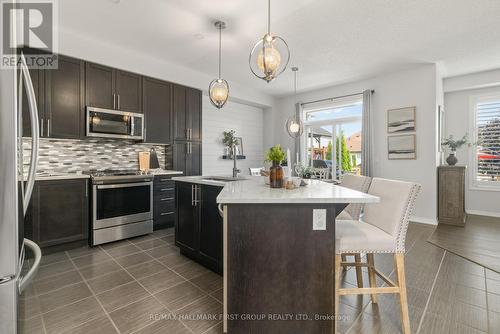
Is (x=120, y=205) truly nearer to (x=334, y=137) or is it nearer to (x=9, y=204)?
(x=9, y=204)

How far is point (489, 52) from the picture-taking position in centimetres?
388

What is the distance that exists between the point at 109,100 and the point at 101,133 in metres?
0.53

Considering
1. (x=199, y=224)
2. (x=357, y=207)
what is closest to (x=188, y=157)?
(x=199, y=224)

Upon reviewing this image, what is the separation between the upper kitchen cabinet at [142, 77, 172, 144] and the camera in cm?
412

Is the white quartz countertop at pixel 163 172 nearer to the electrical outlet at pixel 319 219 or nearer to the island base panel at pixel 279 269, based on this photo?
the island base panel at pixel 279 269

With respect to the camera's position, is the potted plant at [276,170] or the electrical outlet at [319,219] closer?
the electrical outlet at [319,219]

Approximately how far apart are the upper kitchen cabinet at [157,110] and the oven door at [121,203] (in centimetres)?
94

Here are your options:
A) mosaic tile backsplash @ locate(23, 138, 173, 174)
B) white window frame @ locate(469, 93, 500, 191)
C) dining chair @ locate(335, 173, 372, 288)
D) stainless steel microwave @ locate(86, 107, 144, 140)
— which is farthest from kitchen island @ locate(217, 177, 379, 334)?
white window frame @ locate(469, 93, 500, 191)

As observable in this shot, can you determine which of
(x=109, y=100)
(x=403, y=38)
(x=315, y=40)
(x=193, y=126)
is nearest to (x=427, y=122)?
(x=403, y=38)

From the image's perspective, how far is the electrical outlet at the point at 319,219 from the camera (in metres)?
1.47

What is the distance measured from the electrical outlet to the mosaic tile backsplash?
11.7ft

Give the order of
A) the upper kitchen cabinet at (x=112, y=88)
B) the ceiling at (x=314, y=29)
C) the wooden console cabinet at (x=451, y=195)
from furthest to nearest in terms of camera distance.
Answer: the wooden console cabinet at (x=451, y=195) < the upper kitchen cabinet at (x=112, y=88) < the ceiling at (x=314, y=29)
